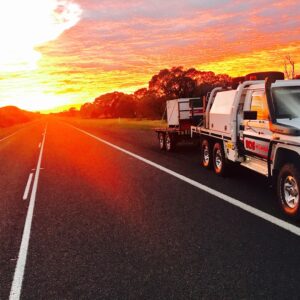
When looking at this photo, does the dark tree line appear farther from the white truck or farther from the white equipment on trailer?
the white truck

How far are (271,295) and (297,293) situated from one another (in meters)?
0.27

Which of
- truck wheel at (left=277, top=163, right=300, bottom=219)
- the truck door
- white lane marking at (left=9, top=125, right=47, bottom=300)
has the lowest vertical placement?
white lane marking at (left=9, top=125, right=47, bottom=300)

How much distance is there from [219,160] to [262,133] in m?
3.28

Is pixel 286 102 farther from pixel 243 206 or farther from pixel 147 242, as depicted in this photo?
pixel 147 242

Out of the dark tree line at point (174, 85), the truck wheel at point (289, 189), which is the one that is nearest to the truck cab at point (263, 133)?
the truck wheel at point (289, 189)

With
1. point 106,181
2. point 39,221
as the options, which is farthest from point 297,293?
point 106,181

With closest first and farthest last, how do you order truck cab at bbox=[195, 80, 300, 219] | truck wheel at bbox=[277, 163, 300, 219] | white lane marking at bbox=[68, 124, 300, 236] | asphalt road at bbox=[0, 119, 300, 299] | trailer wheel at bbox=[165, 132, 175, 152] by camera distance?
asphalt road at bbox=[0, 119, 300, 299] → white lane marking at bbox=[68, 124, 300, 236] → truck wheel at bbox=[277, 163, 300, 219] → truck cab at bbox=[195, 80, 300, 219] → trailer wheel at bbox=[165, 132, 175, 152]

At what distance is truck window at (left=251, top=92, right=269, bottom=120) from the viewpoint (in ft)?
27.5

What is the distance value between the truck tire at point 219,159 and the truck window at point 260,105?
2.15 meters

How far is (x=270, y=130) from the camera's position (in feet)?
25.5

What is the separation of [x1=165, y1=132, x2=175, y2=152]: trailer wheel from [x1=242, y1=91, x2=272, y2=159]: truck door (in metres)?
8.47

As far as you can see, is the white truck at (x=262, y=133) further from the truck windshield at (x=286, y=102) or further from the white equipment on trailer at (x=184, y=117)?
the white equipment on trailer at (x=184, y=117)

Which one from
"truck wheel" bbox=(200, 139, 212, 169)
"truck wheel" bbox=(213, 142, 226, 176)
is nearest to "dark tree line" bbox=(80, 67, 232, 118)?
"truck wheel" bbox=(200, 139, 212, 169)

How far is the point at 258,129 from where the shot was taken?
8562 millimetres
